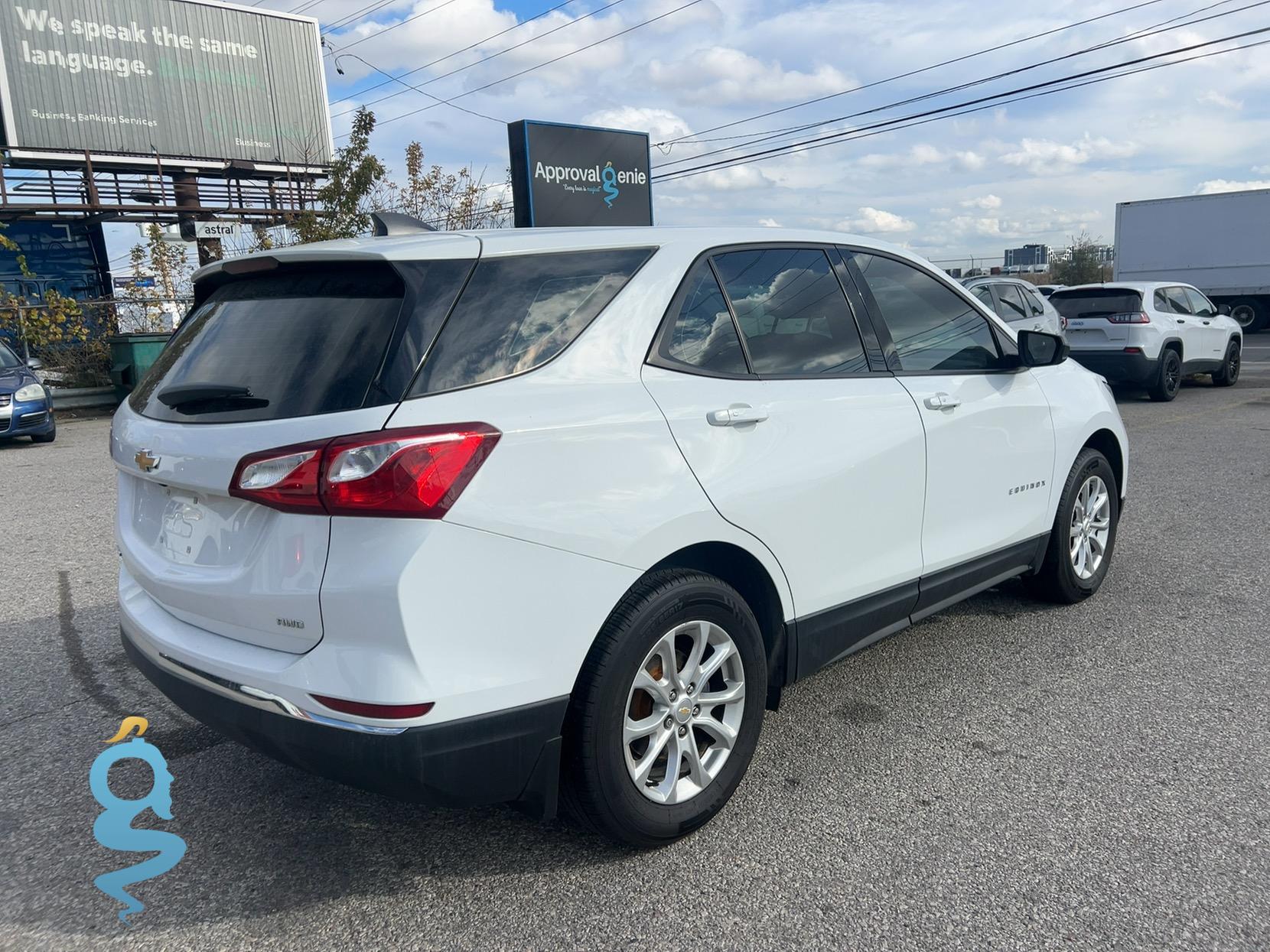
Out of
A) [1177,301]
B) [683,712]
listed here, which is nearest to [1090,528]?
[683,712]

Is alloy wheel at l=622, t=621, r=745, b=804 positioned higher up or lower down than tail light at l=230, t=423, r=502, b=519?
lower down

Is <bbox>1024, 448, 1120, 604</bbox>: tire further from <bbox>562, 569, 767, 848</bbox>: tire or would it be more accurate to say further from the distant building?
the distant building

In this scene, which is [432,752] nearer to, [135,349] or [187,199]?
[135,349]

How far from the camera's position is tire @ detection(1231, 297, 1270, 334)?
26984mm

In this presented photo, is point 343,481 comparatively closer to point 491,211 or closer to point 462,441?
point 462,441

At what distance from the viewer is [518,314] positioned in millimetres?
2568

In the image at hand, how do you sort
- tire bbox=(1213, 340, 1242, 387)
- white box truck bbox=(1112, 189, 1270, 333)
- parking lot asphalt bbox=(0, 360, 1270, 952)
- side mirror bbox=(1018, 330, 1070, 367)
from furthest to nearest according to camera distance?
white box truck bbox=(1112, 189, 1270, 333) < tire bbox=(1213, 340, 1242, 387) < side mirror bbox=(1018, 330, 1070, 367) < parking lot asphalt bbox=(0, 360, 1270, 952)

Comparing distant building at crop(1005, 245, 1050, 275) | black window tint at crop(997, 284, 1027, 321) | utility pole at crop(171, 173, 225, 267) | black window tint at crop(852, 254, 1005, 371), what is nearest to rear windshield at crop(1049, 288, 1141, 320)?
black window tint at crop(997, 284, 1027, 321)

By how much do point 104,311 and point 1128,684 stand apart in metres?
20.3

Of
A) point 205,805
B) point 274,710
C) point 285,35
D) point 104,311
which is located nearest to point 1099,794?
point 274,710

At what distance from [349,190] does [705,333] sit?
1892 cm

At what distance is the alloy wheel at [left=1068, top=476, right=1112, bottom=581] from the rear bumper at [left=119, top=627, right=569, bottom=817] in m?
3.18

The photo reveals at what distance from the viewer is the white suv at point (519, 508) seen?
89.7 inches

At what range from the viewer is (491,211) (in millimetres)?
24406
